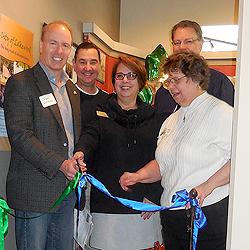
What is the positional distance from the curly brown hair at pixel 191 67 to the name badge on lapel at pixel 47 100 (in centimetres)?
58

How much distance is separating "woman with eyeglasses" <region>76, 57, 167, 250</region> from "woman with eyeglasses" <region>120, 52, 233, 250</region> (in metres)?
0.15

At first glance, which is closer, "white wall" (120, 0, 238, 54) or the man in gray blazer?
the man in gray blazer

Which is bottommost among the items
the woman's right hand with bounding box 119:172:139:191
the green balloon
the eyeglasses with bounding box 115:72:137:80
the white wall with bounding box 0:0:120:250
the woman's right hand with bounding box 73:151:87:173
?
the woman's right hand with bounding box 119:172:139:191

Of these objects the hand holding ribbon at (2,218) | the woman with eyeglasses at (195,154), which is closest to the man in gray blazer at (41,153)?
the woman with eyeglasses at (195,154)

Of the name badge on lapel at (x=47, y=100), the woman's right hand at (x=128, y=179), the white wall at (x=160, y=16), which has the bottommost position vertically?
the woman's right hand at (x=128, y=179)

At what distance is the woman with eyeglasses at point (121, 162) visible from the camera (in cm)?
210

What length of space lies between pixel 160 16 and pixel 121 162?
3.83 metres

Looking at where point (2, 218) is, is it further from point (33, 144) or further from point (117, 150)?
point (117, 150)

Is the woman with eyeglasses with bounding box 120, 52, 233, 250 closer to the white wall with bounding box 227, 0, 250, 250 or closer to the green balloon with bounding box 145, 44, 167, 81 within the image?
the white wall with bounding box 227, 0, 250, 250

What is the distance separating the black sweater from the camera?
6.91 feet

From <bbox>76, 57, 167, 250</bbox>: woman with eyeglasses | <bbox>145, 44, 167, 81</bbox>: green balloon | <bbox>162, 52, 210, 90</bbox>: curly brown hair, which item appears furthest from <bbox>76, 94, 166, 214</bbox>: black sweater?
<bbox>145, 44, 167, 81</bbox>: green balloon

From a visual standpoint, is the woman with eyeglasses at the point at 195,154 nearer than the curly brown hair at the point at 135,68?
Yes

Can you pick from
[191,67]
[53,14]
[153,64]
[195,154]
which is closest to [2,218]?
[195,154]

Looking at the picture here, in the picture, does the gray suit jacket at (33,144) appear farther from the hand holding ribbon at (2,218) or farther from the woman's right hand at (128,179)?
the hand holding ribbon at (2,218)
